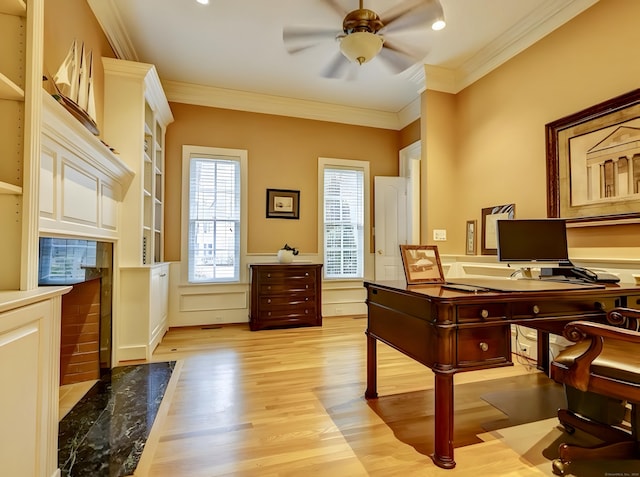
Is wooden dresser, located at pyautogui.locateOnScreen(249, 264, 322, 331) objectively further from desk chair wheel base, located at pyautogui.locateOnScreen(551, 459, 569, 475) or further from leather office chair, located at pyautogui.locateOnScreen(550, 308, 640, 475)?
desk chair wheel base, located at pyautogui.locateOnScreen(551, 459, 569, 475)

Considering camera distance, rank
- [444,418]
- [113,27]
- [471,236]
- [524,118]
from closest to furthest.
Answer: [444,418]
[113,27]
[524,118]
[471,236]

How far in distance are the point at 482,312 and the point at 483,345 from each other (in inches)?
6.9

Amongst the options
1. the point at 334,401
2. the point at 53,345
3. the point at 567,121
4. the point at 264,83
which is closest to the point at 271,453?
the point at 334,401

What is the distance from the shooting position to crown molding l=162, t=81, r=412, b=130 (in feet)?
14.9

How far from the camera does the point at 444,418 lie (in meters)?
1.65

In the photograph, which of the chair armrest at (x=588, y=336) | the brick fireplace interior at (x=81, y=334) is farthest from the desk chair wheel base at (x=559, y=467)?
the brick fireplace interior at (x=81, y=334)

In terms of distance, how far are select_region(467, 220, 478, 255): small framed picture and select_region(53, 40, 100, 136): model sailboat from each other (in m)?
3.84

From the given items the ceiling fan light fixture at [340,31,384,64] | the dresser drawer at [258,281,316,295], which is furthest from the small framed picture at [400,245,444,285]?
the dresser drawer at [258,281,316,295]

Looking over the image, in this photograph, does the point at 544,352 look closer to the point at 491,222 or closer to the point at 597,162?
the point at 491,222

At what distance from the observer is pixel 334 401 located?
233 cm

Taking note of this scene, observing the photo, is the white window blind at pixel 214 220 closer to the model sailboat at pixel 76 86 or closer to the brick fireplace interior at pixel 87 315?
the brick fireplace interior at pixel 87 315

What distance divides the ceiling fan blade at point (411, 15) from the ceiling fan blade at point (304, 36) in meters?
0.37

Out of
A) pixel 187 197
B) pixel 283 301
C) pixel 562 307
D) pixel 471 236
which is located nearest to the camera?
pixel 562 307

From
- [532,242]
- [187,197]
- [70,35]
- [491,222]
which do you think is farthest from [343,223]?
[70,35]
